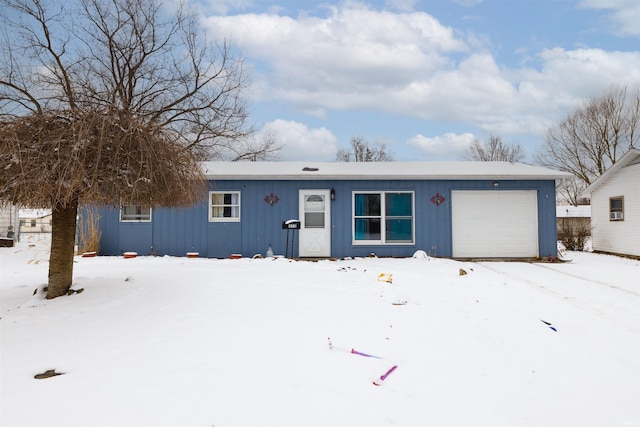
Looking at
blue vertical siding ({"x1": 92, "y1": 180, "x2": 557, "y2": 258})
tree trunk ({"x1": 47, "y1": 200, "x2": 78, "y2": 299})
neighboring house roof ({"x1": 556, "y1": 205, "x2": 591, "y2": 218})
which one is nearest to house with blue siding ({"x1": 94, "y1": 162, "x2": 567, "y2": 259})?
blue vertical siding ({"x1": 92, "y1": 180, "x2": 557, "y2": 258})

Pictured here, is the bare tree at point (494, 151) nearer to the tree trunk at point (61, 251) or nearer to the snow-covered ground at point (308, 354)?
the snow-covered ground at point (308, 354)

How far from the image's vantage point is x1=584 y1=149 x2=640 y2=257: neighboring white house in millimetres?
12477

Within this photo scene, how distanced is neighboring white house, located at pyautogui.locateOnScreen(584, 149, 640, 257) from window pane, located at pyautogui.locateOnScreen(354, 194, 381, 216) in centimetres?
910

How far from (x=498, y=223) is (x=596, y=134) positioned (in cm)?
1930

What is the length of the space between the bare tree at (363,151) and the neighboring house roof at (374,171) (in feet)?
74.1

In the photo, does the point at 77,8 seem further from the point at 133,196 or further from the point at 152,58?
the point at 133,196

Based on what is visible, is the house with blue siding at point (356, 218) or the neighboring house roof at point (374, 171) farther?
the house with blue siding at point (356, 218)

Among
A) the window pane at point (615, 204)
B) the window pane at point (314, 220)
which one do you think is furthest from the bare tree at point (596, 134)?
the window pane at point (314, 220)

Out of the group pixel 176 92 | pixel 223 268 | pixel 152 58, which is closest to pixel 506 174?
pixel 223 268

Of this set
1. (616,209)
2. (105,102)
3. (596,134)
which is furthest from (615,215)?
(105,102)

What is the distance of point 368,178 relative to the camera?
1053 centimetres

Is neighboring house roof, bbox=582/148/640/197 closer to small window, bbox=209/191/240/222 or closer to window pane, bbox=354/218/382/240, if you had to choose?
window pane, bbox=354/218/382/240

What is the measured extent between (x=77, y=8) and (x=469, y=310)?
1783cm

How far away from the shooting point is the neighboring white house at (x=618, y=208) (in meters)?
12.5
